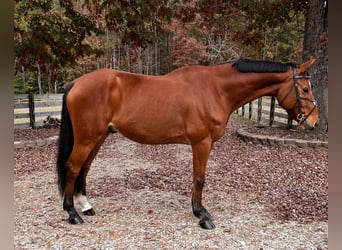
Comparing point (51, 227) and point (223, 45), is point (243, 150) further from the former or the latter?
point (223, 45)

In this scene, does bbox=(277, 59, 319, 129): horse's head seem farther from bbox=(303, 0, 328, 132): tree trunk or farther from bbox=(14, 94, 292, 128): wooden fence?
bbox=(14, 94, 292, 128): wooden fence

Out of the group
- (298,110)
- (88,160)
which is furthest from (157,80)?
(298,110)

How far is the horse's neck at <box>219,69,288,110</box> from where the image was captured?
3299mm

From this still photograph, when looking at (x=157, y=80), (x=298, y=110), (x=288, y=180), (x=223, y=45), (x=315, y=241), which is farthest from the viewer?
(x=223, y=45)

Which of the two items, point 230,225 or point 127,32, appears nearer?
point 230,225

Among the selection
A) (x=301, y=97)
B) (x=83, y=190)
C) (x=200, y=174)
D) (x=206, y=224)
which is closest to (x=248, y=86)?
(x=301, y=97)

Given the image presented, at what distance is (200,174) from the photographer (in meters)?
3.41

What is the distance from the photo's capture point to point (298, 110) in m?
3.21

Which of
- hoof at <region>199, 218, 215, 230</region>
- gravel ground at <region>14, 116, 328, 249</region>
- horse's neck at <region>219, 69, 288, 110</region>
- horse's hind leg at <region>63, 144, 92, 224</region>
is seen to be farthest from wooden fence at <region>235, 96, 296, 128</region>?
horse's hind leg at <region>63, 144, 92, 224</region>

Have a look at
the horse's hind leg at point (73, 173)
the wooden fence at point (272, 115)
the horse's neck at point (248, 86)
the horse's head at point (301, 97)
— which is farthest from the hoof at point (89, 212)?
the wooden fence at point (272, 115)

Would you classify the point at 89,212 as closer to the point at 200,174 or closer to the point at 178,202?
the point at 178,202

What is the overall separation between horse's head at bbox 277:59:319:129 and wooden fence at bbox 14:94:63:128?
25.8 ft

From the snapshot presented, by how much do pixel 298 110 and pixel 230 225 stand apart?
1.37 metres

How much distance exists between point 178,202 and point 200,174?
785 millimetres
